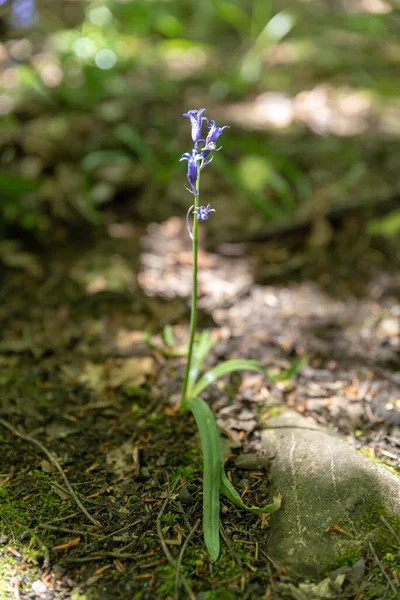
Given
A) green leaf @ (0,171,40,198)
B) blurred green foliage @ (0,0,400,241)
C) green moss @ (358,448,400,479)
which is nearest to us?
green moss @ (358,448,400,479)

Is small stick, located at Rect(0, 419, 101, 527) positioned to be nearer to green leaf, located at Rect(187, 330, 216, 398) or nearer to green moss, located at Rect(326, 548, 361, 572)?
green leaf, located at Rect(187, 330, 216, 398)

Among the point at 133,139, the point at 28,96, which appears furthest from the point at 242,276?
the point at 28,96

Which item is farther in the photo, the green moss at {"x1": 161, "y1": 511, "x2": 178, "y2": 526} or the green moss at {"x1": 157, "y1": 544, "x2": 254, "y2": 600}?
the green moss at {"x1": 161, "y1": 511, "x2": 178, "y2": 526}

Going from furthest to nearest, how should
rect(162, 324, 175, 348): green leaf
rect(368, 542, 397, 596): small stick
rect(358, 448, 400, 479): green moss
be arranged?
rect(162, 324, 175, 348): green leaf, rect(358, 448, 400, 479): green moss, rect(368, 542, 397, 596): small stick

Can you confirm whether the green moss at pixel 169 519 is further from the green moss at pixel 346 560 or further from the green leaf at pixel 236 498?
the green moss at pixel 346 560

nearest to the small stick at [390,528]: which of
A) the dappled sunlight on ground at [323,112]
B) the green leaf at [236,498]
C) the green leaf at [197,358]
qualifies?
the green leaf at [236,498]

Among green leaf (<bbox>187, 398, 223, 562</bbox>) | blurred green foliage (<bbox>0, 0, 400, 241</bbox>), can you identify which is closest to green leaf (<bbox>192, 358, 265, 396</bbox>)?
green leaf (<bbox>187, 398, 223, 562</bbox>)
